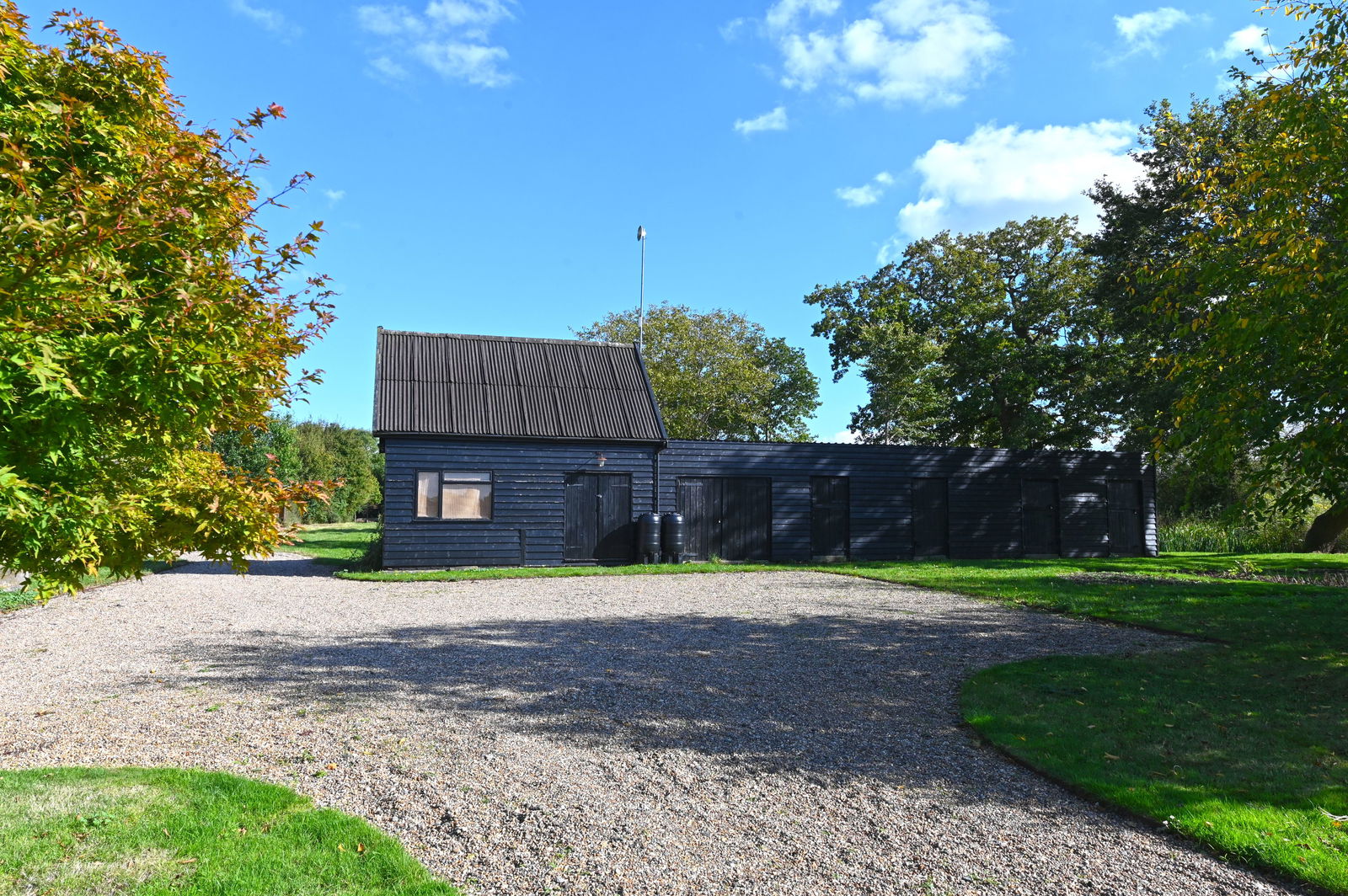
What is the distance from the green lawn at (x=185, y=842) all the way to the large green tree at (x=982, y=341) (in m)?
24.3

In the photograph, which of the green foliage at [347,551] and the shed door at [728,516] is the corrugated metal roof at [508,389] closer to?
the shed door at [728,516]

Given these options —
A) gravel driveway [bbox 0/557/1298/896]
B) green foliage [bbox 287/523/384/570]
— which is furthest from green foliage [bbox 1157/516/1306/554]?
green foliage [bbox 287/523/384/570]

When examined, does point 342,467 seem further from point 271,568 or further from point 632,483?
point 632,483

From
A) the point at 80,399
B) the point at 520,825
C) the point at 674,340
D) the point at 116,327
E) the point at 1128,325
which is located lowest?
the point at 520,825

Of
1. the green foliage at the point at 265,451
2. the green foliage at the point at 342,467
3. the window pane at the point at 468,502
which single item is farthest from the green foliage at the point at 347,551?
the green foliage at the point at 342,467

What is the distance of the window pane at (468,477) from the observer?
51.9ft

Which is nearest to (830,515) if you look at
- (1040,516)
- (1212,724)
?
(1040,516)

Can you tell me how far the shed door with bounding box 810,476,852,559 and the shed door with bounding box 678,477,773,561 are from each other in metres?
1.13

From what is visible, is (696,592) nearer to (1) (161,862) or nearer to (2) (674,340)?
(1) (161,862)

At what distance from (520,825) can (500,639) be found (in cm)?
463

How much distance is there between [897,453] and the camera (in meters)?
19.3

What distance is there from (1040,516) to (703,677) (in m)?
16.8

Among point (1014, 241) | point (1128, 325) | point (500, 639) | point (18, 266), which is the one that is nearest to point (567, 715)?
point (500, 639)

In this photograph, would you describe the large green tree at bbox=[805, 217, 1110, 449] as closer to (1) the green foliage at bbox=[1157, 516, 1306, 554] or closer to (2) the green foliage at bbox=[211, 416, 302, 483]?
(1) the green foliage at bbox=[1157, 516, 1306, 554]
